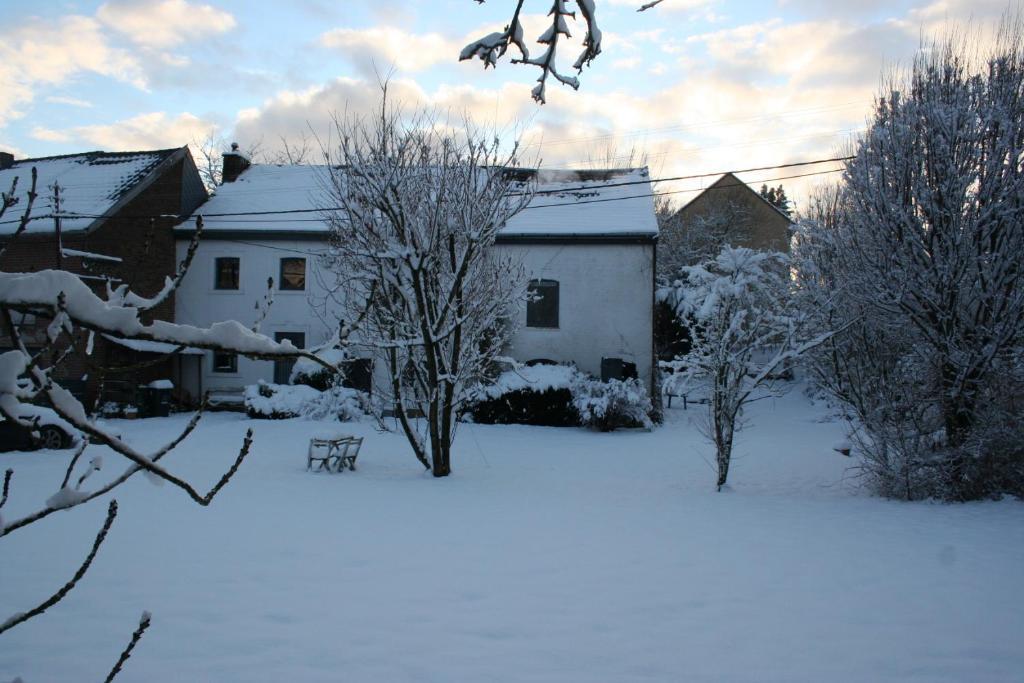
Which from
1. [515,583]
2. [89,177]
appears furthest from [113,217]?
[515,583]

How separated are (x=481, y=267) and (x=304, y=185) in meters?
15.4

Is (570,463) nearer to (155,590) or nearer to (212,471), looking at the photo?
(212,471)

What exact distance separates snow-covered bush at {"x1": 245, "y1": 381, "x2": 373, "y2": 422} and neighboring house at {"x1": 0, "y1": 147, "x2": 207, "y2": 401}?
3.01 m

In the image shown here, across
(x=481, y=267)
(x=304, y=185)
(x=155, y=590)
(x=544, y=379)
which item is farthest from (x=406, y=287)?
(x=304, y=185)

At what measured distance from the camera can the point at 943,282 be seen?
32.7 ft

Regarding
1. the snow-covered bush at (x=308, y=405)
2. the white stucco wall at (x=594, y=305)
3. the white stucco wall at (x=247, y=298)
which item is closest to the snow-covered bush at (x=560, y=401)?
the white stucco wall at (x=594, y=305)

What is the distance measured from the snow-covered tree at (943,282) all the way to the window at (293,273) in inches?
651

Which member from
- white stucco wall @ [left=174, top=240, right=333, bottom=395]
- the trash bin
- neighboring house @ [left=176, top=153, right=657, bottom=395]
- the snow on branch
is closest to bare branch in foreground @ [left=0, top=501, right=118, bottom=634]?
the snow on branch

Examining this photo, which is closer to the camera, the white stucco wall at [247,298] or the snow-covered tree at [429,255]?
the snow-covered tree at [429,255]

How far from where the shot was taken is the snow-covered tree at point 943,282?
985cm

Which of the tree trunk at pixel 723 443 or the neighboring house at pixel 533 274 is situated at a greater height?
the neighboring house at pixel 533 274

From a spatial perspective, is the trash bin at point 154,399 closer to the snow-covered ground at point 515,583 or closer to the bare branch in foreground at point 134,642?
the snow-covered ground at point 515,583

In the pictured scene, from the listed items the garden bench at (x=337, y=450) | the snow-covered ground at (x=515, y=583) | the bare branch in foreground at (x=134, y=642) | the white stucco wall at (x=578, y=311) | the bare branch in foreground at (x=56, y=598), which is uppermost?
the white stucco wall at (x=578, y=311)

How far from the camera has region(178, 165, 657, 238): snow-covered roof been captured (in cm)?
2141
